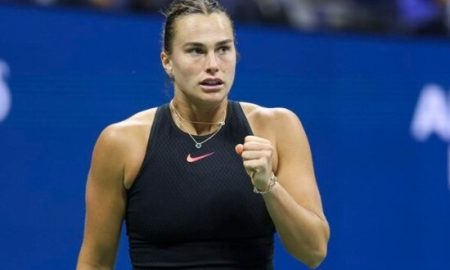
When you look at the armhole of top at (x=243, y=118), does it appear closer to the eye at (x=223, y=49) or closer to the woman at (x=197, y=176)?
the woman at (x=197, y=176)

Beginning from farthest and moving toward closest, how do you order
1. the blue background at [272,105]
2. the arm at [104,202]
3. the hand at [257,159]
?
1. the blue background at [272,105]
2. the arm at [104,202]
3. the hand at [257,159]

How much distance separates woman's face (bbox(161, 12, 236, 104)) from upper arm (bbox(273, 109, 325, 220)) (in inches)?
8.1

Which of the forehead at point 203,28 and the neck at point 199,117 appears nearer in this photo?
the forehead at point 203,28

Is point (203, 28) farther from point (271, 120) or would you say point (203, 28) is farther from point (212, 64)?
point (271, 120)

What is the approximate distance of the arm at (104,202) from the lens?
314 cm

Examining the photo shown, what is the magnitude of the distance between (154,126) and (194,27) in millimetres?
306

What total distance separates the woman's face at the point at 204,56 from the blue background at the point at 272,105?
63.1 inches

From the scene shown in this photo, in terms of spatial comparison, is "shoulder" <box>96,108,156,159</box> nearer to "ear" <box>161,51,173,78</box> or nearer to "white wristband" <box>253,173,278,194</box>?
"ear" <box>161,51,173,78</box>

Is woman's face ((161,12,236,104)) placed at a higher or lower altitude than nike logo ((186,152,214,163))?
higher

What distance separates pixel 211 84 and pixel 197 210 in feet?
1.14

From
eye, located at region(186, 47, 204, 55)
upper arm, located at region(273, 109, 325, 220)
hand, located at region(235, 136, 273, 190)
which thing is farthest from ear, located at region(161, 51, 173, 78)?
hand, located at region(235, 136, 273, 190)

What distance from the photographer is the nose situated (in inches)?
120

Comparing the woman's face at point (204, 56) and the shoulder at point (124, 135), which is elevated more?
the woman's face at point (204, 56)

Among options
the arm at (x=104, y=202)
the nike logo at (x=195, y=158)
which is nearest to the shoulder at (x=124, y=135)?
the arm at (x=104, y=202)
